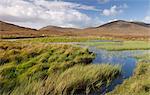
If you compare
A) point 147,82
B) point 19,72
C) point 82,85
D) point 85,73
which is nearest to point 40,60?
point 19,72

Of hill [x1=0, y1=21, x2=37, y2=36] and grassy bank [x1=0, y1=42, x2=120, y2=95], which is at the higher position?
grassy bank [x1=0, y1=42, x2=120, y2=95]

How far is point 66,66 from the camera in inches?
502

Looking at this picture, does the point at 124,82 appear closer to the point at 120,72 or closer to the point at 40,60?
the point at 120,72

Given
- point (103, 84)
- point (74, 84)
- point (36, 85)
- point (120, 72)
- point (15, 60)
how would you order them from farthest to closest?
point (15, 60)
point (120, 72)
point (103, 84)
point (74, 84)
point (36, 85)

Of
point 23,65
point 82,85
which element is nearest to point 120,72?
point 82,85

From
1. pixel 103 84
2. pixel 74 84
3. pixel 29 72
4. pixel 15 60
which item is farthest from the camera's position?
pixel 15 60

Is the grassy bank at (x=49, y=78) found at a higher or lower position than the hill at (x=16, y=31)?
higher

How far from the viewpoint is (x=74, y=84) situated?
9328 millimetres

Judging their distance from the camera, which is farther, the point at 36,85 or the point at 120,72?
the point at 120,72

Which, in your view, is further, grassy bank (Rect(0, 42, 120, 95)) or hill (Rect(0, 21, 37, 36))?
hill (Rect(0, 21, 37, 36))

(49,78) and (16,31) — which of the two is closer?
(49,78)

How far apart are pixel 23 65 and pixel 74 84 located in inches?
151

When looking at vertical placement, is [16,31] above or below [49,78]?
below

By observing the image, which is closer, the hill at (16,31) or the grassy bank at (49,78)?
the grassy bank at (49,78)
